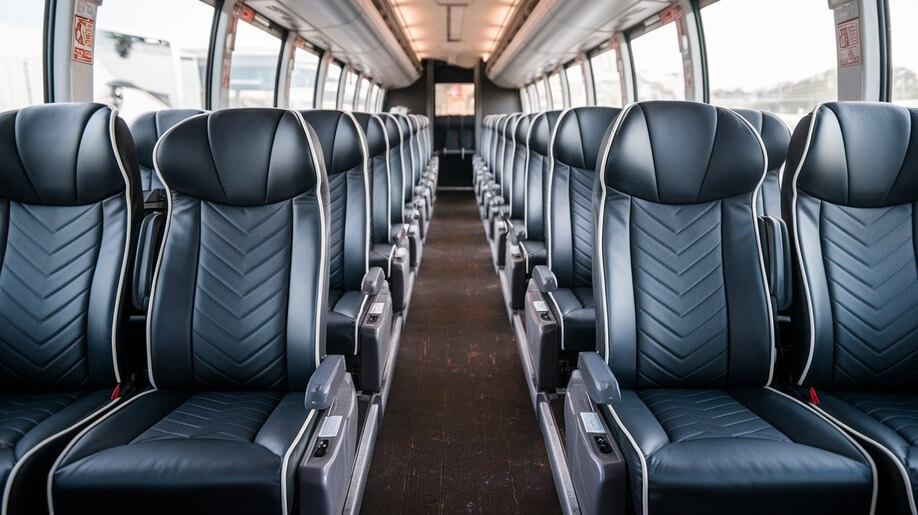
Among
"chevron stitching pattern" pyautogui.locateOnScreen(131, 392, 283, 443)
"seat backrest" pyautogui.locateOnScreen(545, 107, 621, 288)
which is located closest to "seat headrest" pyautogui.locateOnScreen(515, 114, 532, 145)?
"seat backrest" pyautogui.locateOnScreen(545, 107, 621, 288)

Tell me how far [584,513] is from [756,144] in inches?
51.8

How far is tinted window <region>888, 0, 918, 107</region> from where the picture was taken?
3.06m

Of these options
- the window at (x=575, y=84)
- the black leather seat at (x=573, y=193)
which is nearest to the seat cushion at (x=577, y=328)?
the black leather seat at (x=573, y=193)

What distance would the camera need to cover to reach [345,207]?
3.05m

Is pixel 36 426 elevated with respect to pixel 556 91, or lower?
lower

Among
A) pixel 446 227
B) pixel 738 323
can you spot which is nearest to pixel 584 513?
pixel 738 323

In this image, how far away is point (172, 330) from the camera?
1.91 meters

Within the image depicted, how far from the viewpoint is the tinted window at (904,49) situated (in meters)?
3.06

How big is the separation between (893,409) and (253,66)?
6.57 metres

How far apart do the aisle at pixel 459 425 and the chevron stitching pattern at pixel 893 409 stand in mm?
1079

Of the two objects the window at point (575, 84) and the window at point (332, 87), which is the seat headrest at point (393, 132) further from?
the window at point (575, 84)

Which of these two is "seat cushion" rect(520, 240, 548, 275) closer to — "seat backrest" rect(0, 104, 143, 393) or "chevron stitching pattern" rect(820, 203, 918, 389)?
"chevron stitching pattern" rect(820, 203, 918, 389)

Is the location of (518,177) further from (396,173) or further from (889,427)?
(889,427)

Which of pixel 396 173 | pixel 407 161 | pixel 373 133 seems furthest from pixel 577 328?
pixel 407 161
